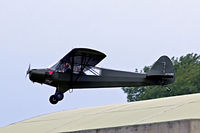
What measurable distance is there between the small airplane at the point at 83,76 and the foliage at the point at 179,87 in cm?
5010

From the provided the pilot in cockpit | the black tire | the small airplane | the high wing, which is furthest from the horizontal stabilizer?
the black tire

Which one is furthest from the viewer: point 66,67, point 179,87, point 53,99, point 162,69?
point 179,87

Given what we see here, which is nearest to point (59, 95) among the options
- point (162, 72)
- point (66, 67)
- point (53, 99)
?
point (53, 99)

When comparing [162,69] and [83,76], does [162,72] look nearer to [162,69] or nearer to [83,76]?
[162,69]

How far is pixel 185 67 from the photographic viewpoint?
90625mm

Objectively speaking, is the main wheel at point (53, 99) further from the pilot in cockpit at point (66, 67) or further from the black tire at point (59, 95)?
the pilot in cockpit at point (66, 67)

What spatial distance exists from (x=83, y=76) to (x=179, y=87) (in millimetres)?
54392

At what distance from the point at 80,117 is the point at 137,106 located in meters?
2.76

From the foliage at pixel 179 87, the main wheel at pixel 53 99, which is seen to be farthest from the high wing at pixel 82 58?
the foliage at pixel 179 87

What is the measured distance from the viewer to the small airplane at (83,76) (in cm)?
2889

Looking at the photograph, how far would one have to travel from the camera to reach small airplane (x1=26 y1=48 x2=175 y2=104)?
2889cm

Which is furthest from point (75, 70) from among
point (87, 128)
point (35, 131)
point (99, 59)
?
point (87, 128)

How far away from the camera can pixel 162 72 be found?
32125mm

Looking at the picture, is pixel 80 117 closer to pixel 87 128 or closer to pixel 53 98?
pixel 53 98
